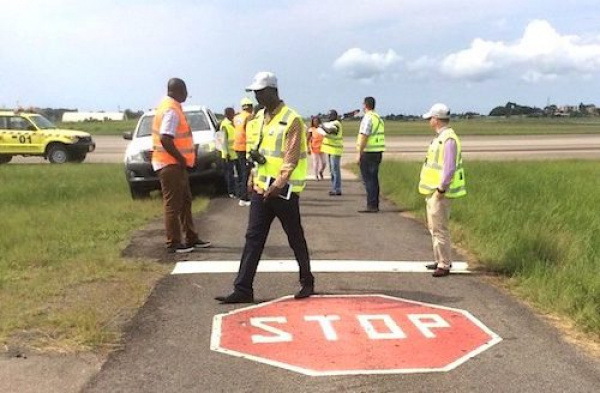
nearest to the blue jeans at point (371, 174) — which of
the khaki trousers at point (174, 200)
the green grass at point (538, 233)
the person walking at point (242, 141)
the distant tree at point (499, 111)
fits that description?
the green grass at point (538, 233)

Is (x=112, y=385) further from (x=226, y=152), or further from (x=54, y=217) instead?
(x=226, y=152)

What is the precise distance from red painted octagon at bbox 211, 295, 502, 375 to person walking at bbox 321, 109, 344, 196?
25.7ft

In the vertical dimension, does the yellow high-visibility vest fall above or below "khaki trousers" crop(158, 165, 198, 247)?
above

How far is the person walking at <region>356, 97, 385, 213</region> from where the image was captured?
11.1 meters

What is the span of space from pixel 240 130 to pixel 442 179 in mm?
6004

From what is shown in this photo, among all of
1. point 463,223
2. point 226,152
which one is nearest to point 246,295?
point 463,223

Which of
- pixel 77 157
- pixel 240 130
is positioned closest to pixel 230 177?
pixel 240 130

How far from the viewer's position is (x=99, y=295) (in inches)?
233

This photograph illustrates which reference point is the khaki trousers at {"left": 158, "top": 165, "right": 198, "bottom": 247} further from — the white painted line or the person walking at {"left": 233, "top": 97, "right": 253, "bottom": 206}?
the person walking at {"left": 233, "top": 97, "right": 253, "bottom": 206}

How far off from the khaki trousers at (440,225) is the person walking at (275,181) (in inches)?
62.3

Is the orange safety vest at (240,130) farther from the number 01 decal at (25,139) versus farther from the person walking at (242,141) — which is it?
the number 01 decal at (25,139)

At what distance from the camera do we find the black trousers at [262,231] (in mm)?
5824

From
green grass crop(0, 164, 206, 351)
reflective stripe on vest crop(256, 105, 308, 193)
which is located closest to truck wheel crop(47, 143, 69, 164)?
green grass crop(0, 164, 206, 351)

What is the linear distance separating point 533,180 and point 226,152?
6117 millimetres
